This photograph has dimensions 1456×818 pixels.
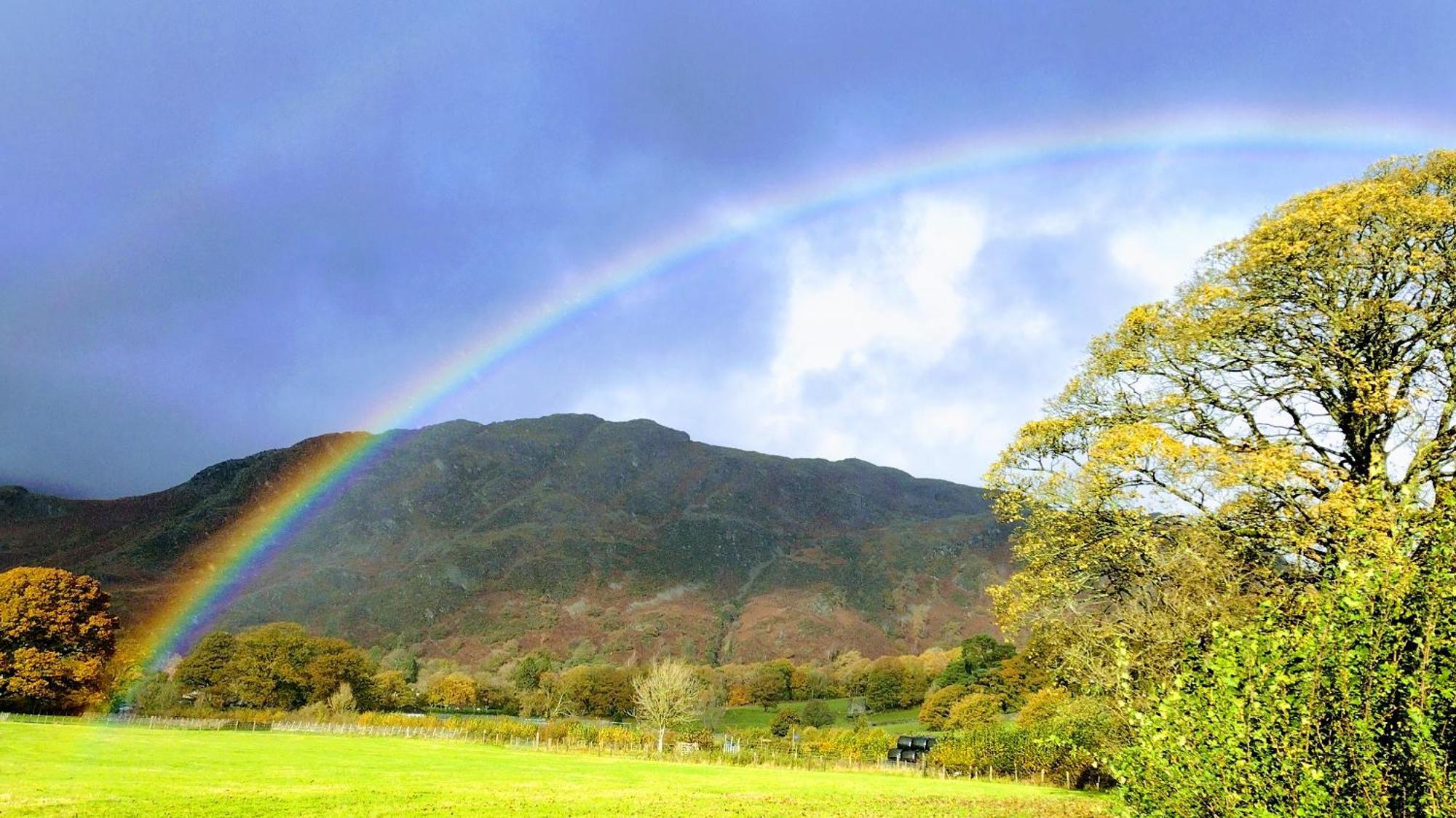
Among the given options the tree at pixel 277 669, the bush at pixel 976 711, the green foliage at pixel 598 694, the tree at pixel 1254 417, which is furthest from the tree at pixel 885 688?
the tree at pixel 1254 417

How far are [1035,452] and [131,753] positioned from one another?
4227 centimetres

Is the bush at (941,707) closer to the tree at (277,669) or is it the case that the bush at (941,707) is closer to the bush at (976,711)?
the bush at (976,711)

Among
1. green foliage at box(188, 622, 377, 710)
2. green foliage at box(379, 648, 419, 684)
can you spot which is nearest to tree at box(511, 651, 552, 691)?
green foliage at box(379, 648, 419, 684)

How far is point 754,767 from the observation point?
5872cm

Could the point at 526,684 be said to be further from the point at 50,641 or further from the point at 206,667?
the point at 50,641

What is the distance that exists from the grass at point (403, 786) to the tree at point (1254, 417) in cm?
978

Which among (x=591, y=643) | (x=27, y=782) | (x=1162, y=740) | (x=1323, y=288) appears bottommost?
(x=591, y=643)

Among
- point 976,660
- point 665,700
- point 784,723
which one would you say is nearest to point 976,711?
point 976,660

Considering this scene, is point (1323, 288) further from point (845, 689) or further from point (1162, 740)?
point (845, 689)

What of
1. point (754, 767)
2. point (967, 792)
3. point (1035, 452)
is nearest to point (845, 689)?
point (754, 767)

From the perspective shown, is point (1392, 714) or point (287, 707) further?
point (287, 707)

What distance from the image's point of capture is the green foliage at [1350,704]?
504cm

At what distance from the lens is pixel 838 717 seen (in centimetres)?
10575

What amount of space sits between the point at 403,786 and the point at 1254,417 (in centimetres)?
2939
